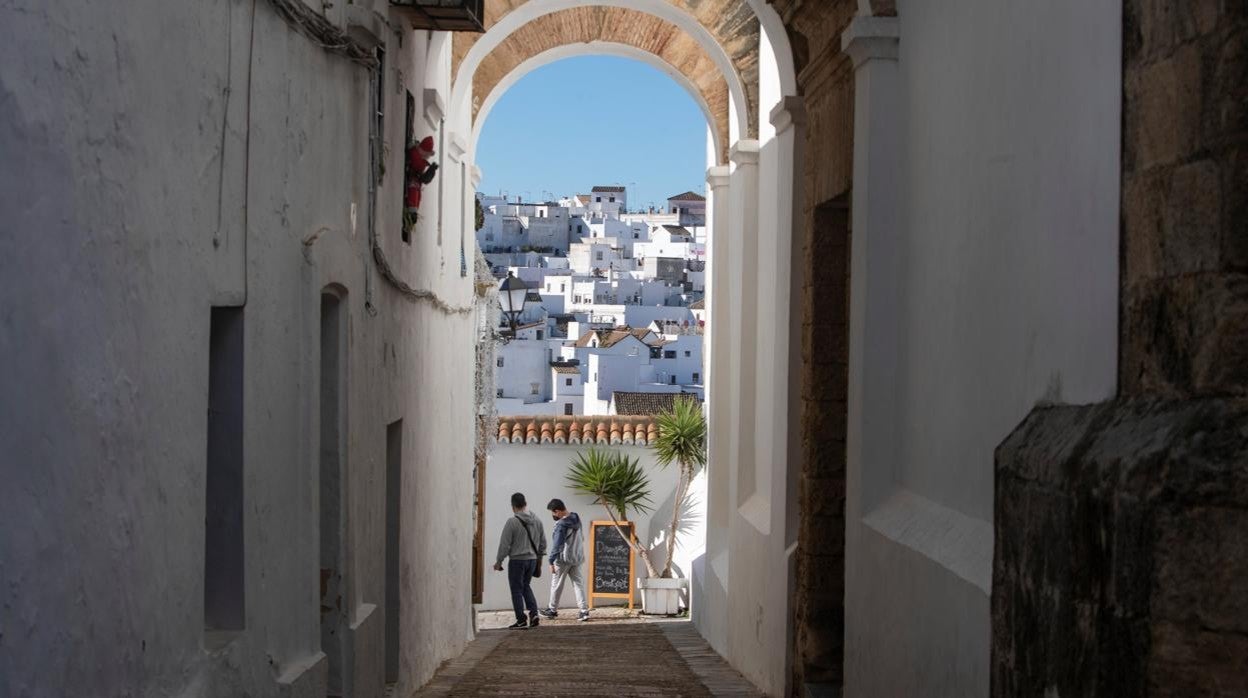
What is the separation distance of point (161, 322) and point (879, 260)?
3.72 metres

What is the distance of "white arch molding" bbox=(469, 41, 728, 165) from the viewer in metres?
13.5

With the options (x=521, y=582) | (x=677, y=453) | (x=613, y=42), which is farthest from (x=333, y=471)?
(x=677, y=453)

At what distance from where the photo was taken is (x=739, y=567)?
11125 millimetres

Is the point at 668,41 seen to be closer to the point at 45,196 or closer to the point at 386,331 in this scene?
the point at 386,331

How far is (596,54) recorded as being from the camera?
48.4 ft

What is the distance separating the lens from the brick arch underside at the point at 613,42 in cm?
1359

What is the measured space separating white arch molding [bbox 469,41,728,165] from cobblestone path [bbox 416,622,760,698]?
4.40 m

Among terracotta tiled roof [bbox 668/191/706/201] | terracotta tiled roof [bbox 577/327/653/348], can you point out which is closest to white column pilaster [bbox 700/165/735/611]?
terracotta tiled roof [bbox 577/327/653/348]

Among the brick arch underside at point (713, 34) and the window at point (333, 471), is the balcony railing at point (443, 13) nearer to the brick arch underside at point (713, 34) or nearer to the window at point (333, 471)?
the window at point (333, 471)

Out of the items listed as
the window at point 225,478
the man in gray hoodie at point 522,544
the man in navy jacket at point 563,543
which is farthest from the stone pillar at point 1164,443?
the man in navy jacket at point 563,543

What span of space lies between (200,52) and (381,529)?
4101 millimetres

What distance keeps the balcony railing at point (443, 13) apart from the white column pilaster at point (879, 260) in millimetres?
2221

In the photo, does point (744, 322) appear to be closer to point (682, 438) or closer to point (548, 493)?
Result: point (682, 438)

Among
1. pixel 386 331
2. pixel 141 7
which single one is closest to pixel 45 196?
pixel 141 7
